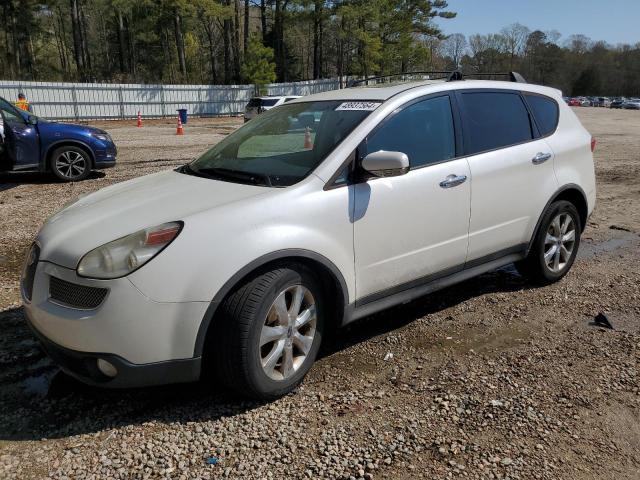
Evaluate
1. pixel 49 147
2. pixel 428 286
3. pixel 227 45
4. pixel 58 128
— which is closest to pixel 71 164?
pixel 49 147

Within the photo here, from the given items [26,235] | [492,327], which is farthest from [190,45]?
[492,327]

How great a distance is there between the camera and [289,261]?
9.53ft

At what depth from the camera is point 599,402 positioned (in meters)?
2.99

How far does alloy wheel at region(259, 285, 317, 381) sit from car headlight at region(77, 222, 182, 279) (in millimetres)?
663

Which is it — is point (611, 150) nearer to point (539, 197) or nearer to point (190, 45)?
point (539, 197)

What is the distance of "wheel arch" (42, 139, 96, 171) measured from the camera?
9.40 m

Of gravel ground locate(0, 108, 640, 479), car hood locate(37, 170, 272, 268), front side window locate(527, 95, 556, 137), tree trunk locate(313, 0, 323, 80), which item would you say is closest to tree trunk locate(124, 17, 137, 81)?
tree trunk locate(313, 0, 323, 80)

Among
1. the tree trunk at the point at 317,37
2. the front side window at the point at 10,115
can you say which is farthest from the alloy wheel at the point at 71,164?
the tree trunk at the point at 317,37

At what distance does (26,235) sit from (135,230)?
442cm

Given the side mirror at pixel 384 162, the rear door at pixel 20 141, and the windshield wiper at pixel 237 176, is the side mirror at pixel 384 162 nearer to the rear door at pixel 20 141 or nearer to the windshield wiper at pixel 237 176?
the windshield wiper at pixel 237 176

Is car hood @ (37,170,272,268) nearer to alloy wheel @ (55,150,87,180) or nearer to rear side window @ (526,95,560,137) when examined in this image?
rear side window @ (526,95,560,137)

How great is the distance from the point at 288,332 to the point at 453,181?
5.24ft

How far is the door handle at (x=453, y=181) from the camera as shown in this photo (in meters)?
3.62

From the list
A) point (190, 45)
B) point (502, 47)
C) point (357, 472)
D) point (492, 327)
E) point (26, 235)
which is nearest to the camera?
point (357, 472)
